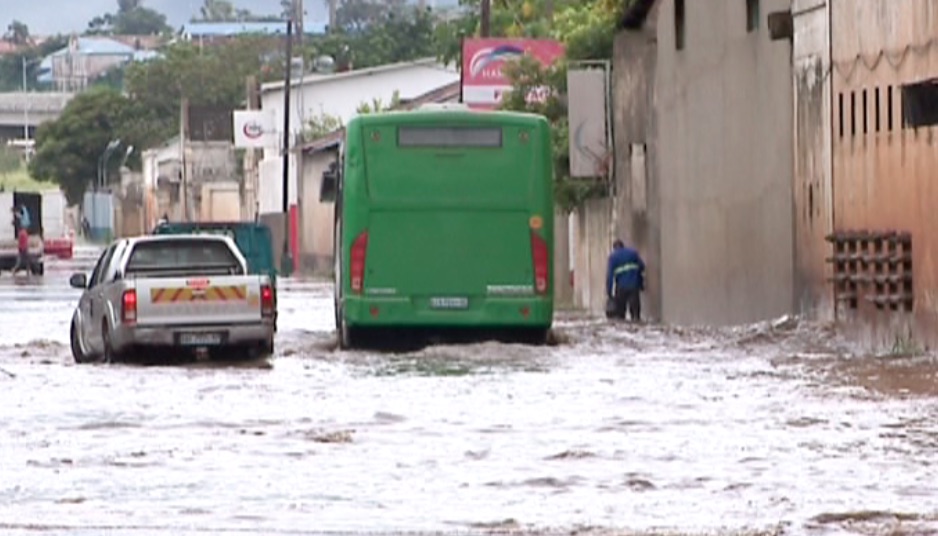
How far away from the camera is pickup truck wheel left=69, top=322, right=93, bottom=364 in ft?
104

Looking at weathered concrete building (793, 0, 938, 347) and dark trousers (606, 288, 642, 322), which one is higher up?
weathered concrete building (793, 0, 938, 347)

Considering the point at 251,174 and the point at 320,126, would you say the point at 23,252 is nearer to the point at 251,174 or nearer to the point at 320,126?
the point at 320,126

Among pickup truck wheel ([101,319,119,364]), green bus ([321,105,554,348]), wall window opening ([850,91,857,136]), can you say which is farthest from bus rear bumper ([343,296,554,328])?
wall window opening ([850,91,857,136])

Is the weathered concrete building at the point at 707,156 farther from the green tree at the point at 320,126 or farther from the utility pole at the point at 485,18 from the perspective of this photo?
the green tree at the point at 320,126

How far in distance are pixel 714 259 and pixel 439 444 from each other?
21.1m

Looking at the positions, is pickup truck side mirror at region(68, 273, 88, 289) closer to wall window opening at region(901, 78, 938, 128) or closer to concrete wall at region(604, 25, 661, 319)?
wall window opening at region(901, 78, 938, 128)

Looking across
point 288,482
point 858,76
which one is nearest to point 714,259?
point 858,76

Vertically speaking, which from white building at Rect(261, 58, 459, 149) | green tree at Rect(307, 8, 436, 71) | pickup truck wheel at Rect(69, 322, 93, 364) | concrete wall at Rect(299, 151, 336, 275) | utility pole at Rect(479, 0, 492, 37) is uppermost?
green tree at Rect(307, 8, 436, 71)

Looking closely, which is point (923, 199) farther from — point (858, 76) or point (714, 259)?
point (714, 259)

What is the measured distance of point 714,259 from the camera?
131ft

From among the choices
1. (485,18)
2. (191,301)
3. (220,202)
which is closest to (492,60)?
(485,18)

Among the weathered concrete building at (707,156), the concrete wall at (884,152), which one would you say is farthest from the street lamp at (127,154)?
the concrete wall at (884,152)

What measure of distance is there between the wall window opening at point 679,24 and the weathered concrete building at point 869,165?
736 cm

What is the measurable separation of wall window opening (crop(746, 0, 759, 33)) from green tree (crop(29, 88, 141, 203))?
370 ft
